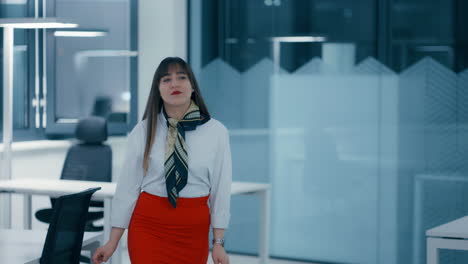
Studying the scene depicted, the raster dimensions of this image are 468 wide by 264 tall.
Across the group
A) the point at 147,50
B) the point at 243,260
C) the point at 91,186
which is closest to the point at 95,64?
the point at 147,50

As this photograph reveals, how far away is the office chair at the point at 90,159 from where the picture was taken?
Answer: 511cm

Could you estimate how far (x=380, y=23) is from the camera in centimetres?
510

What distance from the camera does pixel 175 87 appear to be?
2781mm

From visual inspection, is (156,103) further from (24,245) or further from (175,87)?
(24,245)

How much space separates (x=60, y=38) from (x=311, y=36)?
2.01 m

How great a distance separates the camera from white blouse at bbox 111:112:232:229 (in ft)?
9.09

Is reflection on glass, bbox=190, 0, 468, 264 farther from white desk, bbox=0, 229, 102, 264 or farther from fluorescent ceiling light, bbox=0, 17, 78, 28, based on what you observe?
white desk, bbox=0, 229, 102, 264

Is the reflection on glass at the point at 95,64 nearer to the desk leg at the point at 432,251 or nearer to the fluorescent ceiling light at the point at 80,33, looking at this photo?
the fluorescent ceiling light at the point at 80,33

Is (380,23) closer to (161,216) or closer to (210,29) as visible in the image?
(210,29)

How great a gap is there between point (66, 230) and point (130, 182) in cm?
34

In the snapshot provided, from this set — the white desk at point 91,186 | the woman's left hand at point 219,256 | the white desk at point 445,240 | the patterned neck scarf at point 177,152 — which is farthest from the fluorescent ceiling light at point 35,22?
the white desk at point 445,240

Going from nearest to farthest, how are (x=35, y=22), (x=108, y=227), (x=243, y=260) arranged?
1. (x=108, y=227)
2. (x=35, y=22)
3. (x=243, y=260)

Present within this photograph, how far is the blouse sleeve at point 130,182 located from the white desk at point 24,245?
0.36 metres

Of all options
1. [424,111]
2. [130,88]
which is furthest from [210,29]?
[424,111]
